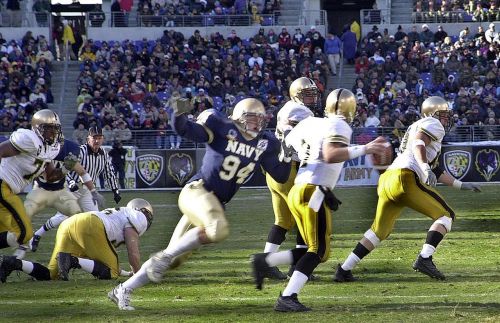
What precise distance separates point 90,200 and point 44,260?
47.3 inches

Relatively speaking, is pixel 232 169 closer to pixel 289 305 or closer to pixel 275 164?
pixel 275 164

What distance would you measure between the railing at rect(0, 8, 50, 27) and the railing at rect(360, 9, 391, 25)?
29.1 ft

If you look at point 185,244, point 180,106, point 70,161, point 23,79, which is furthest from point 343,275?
point 23,79

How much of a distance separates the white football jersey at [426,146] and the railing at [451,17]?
65.0 ft

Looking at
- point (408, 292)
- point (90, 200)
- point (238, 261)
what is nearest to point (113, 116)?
point (90, 200)

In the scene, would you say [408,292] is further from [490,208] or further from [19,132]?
[490,208]

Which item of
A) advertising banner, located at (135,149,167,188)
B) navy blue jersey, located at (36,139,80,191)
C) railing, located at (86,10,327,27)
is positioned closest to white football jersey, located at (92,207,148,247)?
navy blue jersey, located at (36,139,80,191)

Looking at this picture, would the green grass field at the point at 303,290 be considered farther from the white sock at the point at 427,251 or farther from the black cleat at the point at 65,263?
the white sock at the point at 427,251

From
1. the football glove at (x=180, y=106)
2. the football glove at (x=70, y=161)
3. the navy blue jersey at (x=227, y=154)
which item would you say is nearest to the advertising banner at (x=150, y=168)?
the football glove at (x=70, y=161)

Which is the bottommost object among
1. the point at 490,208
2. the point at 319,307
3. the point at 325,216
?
the point at 490,208

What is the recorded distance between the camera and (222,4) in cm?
2962

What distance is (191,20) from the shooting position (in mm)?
28734

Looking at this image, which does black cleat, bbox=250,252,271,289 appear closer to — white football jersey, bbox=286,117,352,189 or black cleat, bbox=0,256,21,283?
white football jersey, bbox=286,117,352,189

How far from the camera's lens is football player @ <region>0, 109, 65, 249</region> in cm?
923
